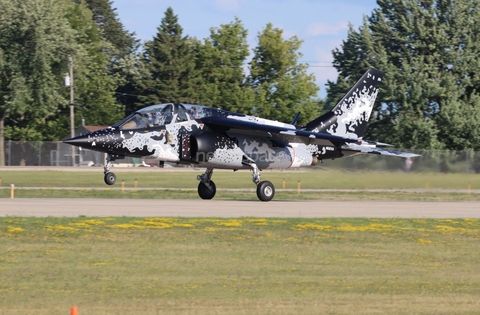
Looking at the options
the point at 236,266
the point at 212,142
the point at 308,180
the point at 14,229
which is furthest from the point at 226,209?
the point at 308,180

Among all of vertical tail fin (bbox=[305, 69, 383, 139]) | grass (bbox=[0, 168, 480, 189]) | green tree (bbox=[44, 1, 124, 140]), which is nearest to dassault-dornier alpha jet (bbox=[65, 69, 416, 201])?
vertical tail fin (bbox=[305, 69, 383, 139])

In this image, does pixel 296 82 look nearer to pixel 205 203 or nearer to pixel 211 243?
pixel 205 203

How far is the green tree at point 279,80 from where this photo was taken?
75812 millimetres

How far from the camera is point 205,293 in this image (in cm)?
1079

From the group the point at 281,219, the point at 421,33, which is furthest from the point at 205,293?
the point at 421,33

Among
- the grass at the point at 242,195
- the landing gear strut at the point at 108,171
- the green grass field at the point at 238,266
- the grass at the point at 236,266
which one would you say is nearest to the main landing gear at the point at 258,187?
the grass at the point at 242,195

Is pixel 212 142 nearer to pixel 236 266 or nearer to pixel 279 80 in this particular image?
pixel 236 266

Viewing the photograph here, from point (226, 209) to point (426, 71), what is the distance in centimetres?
4410

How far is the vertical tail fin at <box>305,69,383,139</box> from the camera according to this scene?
28.6 meters

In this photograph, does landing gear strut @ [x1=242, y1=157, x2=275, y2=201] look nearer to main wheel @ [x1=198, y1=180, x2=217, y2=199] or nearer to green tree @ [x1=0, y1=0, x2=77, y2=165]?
main wheel @ [x1=198, y1=180, x2=217, y2=199]

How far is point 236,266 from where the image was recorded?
42.7ft

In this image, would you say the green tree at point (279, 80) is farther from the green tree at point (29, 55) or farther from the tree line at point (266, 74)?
the green tree at point (29, 55)

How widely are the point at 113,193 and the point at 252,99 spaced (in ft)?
149

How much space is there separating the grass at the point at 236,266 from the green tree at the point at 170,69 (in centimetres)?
5844
